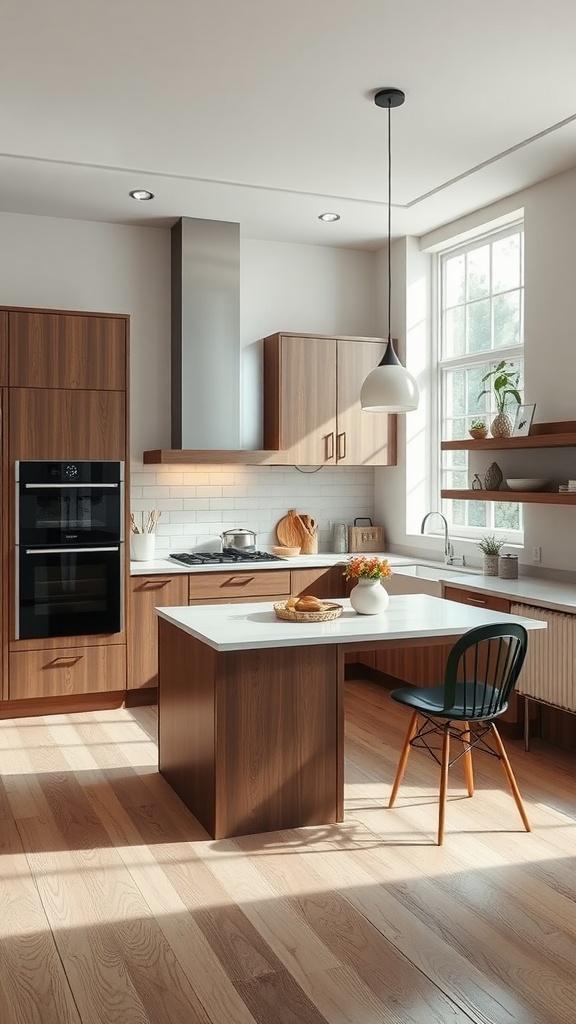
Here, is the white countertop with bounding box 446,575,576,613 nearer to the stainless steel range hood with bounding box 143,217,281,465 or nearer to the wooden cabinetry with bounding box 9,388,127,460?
the stainless steel range hood with bounding box 143,217,281,465

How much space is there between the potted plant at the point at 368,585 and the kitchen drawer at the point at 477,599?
39.2 inches

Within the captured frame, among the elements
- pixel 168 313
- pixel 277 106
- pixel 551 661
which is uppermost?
pixel 277 106

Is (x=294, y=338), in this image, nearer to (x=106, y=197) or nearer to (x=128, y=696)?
(x=106, y=197)

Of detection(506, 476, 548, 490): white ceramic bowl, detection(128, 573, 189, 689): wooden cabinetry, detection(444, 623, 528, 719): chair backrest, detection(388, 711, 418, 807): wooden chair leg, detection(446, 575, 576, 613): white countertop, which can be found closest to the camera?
detection(444, 623, 528, 719): chair backrest

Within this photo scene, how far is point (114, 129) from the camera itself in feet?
14.7

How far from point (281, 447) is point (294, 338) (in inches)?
29.6

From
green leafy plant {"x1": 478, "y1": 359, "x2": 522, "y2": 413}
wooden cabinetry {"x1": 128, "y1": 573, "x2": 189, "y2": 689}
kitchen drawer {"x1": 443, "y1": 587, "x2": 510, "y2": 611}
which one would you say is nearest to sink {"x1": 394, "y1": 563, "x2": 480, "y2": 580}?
kitchen drawer {"x1": 443, "y1": 587, "x2": 510, "y2": 611}

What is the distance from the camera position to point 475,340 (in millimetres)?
6117

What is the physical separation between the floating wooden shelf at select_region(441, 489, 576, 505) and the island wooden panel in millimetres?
1676

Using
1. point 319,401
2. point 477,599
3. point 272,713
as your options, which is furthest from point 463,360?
point 272,713

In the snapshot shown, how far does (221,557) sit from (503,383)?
2124 mm

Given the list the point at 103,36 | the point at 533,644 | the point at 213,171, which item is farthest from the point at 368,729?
the point at 103,36

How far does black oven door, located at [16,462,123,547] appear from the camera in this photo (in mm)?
5324

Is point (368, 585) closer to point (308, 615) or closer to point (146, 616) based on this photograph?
point (308, 615)
